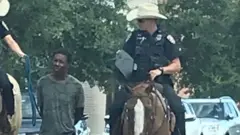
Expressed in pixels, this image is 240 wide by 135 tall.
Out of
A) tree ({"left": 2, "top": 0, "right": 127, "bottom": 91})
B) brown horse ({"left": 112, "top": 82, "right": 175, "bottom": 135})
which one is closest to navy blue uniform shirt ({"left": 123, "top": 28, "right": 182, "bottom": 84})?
brown horse ({"left": 112, "top": 82, "right": 175, "bottom": 135})

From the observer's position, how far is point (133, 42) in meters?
10.8

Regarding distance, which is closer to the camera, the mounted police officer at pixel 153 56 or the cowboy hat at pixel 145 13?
the mounted police officer at pixel 153 56

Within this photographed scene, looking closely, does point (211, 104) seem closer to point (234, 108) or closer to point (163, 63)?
point (234, 108)

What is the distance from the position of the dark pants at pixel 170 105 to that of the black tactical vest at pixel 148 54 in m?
0.22

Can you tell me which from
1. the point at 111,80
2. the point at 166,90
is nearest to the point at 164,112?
the point at 166,90

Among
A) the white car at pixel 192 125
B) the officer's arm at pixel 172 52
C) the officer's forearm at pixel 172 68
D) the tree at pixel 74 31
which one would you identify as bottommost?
the white car at pixel 192 125

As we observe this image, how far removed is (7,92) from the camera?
9.99m

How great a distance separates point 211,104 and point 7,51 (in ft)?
28.1

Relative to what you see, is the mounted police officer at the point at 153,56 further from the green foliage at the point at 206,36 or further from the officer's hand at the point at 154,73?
the green foliage at the point at 206,36

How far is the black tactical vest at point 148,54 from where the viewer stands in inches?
415

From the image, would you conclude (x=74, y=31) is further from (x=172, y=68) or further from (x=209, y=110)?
(x=172, y=68)

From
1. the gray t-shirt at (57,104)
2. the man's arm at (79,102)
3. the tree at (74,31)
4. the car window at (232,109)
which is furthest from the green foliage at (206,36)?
the gray t-shirt at (57,104)

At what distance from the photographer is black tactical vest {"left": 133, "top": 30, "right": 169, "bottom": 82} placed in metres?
A: 10.5

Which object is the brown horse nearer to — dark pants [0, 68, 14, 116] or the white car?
dark pants [0, 68, 14, 116]
